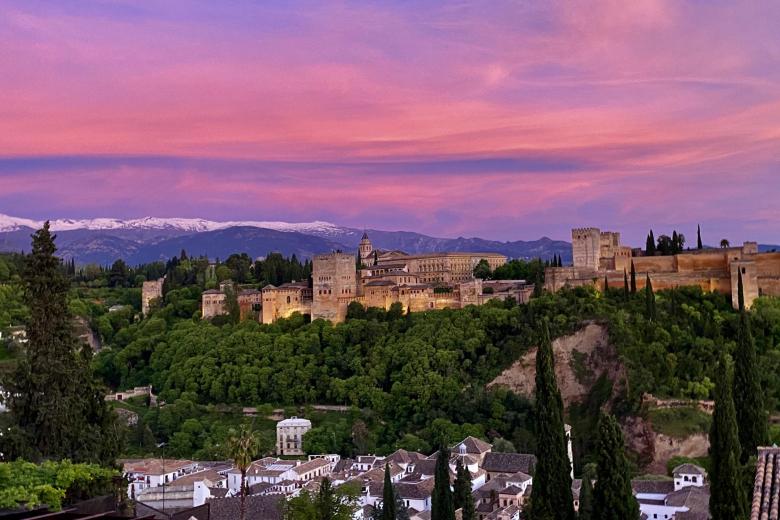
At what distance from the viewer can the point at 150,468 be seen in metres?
40.3

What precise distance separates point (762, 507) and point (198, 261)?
75.6 metres

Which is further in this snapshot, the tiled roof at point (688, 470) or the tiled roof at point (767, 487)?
the tiled roof at point (688, 470)

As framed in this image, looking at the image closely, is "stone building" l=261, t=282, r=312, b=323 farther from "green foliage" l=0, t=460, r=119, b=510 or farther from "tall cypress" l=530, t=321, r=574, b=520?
"green foliage" l=0, t=460, r=119, b=510

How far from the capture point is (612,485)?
17109 millimetres

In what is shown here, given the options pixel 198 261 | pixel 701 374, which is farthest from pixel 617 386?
pixel 198 261

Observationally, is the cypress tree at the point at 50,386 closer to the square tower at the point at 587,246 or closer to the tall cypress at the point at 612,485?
the tall cypress at the point at 612,485

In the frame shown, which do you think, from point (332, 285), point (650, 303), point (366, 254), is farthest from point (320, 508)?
Answer: point (366, 254)

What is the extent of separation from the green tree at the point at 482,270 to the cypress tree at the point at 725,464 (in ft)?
158

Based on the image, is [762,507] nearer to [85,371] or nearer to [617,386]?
[85,371]

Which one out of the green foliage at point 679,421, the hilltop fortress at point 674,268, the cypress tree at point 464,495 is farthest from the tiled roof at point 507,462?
the hilltop fortress at point 674,268

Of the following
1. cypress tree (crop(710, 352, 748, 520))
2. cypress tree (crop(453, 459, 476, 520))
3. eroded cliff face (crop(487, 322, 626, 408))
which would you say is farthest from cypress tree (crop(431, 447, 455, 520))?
eroded cliff face (crop(487, 322, 626, 408))

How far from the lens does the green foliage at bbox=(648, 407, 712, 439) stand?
143 feet

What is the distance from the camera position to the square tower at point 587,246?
58.3m

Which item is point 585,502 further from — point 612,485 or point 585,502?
point 612,485
